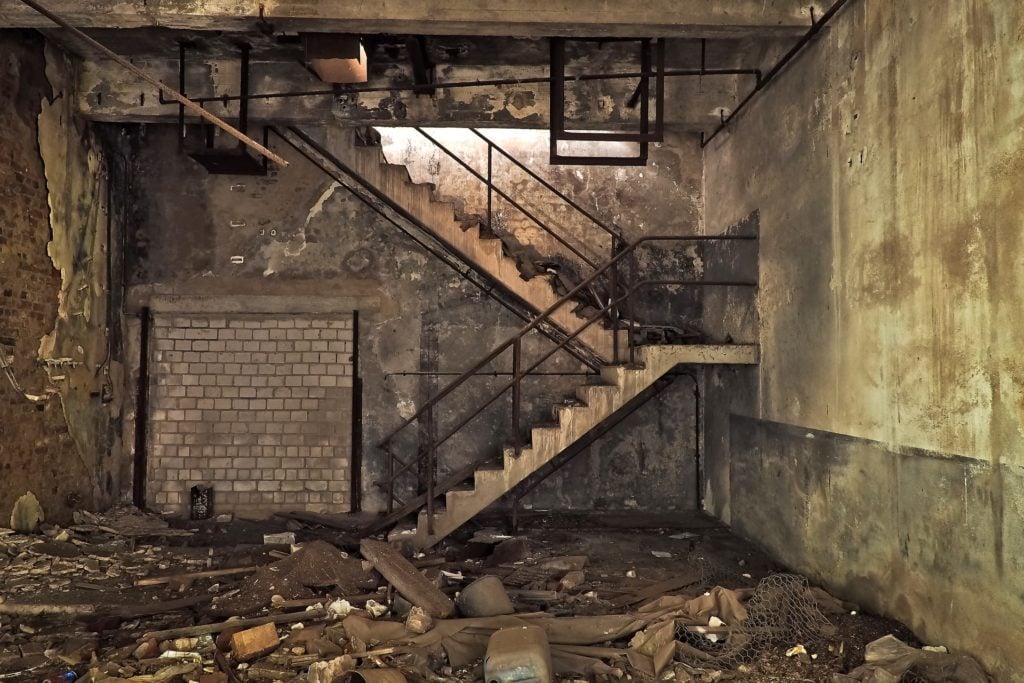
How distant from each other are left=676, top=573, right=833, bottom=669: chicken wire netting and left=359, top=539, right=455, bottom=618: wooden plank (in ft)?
5.53

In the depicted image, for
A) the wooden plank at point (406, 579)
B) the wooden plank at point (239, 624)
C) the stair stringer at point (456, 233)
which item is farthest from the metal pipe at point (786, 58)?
the wooden plank at point (239, 624)

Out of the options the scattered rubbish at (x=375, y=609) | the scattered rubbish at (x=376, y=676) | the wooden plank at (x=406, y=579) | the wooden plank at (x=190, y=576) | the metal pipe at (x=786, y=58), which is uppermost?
the metal pipe at (x=786, y=58)

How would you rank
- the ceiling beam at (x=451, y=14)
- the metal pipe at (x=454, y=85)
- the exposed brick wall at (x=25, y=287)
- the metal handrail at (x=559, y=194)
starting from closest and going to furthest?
Result: the ceiling beam at (x=451, y=14), the exposed brick wall at (x=25, y=287), the metal pipe at (x=454, y=85), the metal handrail at (x=559, y=194)

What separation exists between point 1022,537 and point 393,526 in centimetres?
508

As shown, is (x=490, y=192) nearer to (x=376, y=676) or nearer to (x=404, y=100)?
(x=404, y=100)

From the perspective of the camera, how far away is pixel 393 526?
635cm

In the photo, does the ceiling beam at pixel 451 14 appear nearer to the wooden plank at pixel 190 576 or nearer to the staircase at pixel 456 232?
the staircase at pixel 456 232

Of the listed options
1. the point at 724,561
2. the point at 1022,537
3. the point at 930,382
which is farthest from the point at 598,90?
the point at 1022,537

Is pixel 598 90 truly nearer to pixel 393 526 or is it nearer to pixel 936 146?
pixel 936 146

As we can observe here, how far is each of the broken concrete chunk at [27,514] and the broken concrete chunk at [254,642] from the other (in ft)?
11.4

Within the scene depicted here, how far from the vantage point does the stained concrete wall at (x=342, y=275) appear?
7777 mm

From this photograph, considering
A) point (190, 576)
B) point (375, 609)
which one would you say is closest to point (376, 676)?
point (375, 609)

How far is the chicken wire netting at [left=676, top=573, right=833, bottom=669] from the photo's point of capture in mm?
3949

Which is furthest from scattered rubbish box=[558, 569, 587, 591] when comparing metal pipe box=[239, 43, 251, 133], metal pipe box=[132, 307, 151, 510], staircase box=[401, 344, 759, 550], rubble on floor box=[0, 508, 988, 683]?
metal pipe box=[132, 307, 151, 510]
